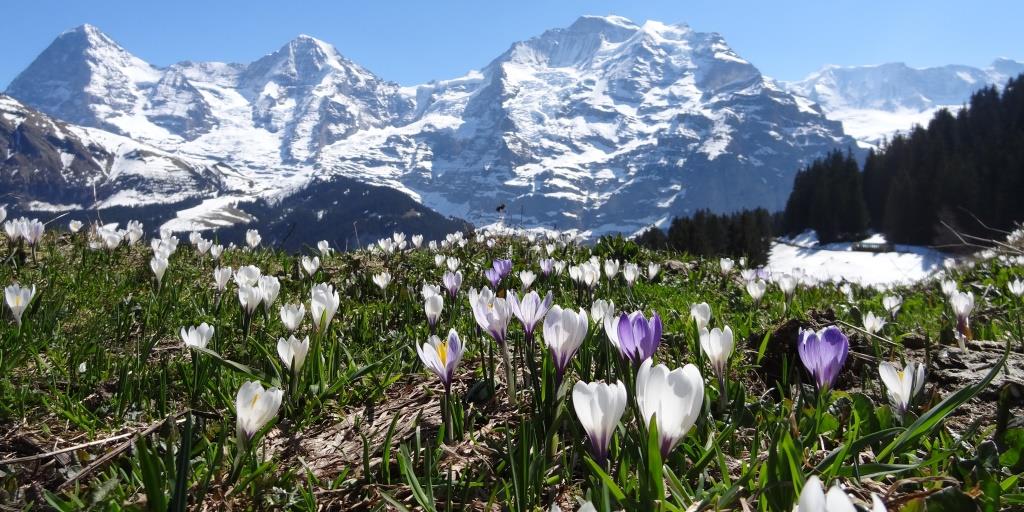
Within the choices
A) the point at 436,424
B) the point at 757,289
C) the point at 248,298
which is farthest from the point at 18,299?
the point at 757,289

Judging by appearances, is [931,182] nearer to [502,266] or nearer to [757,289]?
[757,289]

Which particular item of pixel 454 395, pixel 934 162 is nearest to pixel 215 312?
pixel 454 395

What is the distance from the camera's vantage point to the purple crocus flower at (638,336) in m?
1.75

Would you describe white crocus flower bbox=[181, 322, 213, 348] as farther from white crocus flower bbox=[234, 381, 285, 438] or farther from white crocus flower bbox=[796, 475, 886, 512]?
white crocus flower bbox=[796, 475, 886, 512]

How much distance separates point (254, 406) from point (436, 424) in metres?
0.71

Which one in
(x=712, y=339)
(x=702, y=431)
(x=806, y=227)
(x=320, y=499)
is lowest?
(x=806, y=227)

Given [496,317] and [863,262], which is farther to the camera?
[863,262]

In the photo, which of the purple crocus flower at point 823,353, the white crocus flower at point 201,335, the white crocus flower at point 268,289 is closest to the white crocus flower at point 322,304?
the white crocus flower at point 201,335

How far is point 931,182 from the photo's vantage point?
63156 mm

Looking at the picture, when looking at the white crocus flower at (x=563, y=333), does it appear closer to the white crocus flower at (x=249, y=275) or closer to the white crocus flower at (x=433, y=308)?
the white crocus flower at (x=433, y=308)

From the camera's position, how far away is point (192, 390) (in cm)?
246

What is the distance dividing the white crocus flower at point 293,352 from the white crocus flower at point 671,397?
145cm

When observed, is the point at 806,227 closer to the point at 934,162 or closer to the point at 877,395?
the point at 934,162

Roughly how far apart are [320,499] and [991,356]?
3093 mm
